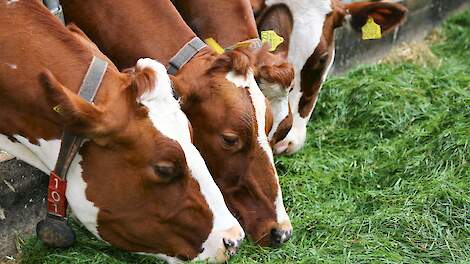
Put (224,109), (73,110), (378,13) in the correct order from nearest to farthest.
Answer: (73,110) → (224,109) → (378,13)

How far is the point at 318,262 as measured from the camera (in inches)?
172

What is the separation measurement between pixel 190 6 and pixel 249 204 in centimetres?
125

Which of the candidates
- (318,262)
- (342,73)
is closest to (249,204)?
(318,262)

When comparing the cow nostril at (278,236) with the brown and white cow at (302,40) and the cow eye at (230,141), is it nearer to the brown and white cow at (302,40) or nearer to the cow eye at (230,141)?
the cow eye at (230,141)

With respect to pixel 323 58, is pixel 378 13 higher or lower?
lower

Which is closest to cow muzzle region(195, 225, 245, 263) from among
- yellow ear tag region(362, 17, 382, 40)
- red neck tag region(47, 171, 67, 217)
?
red neck tag region(47, 171, 67, 217)

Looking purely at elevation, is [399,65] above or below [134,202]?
below

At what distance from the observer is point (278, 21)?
5832 mm

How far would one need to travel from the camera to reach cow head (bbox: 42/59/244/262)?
3.80 m

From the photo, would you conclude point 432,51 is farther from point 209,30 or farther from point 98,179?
point 98,179

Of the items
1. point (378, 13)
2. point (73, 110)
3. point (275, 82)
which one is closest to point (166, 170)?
point (73, 110)

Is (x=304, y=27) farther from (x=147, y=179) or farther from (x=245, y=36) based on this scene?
(x=147, y=179)

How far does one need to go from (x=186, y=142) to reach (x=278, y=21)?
2.14 metres

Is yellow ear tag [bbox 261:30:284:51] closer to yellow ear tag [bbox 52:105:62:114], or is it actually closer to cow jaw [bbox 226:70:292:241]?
cow jaw [bbox 226:70:292:241]
